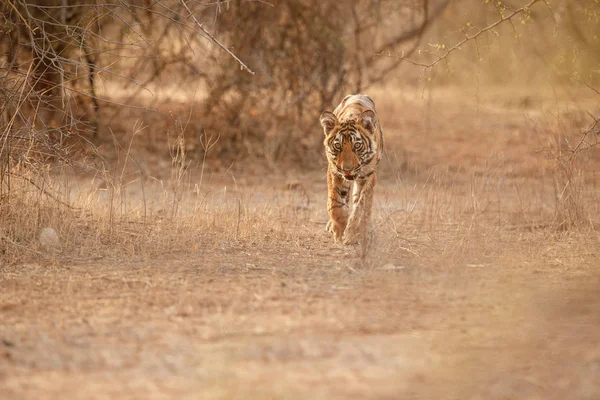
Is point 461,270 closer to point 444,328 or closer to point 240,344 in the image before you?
point 444,328

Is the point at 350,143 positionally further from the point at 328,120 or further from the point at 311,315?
the point at 311,315

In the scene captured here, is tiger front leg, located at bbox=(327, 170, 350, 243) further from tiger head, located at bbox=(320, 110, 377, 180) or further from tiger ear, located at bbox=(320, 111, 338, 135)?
tiger ear, located at bbox=(320, 111, 338, 135)

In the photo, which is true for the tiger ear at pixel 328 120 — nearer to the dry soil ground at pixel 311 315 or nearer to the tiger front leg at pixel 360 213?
the tiger front leg at pixel 360 213

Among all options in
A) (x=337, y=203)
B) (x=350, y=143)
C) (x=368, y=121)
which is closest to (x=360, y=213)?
(x=337, y=203)

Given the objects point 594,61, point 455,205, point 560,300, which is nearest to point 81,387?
point 560,300

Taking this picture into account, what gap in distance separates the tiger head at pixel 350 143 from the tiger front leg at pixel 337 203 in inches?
8.3

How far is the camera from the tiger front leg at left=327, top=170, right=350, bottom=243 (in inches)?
306

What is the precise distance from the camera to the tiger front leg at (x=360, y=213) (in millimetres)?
7520

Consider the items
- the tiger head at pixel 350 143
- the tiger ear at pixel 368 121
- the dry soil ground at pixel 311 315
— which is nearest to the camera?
the dry soil ground at pixel 311 315

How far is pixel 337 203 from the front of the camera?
310 inches

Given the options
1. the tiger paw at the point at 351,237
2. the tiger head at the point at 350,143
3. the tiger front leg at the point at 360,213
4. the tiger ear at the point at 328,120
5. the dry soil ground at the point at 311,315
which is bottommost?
the dry soil ground at the point at 311,315

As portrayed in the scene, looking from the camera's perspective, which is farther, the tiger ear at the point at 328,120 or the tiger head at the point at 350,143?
the tiger ear at the point at 328,120

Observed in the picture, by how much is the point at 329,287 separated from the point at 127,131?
8.01 m

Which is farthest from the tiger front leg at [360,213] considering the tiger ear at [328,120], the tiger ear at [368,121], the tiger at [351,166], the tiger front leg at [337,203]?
the tiger ear at [328,120]
